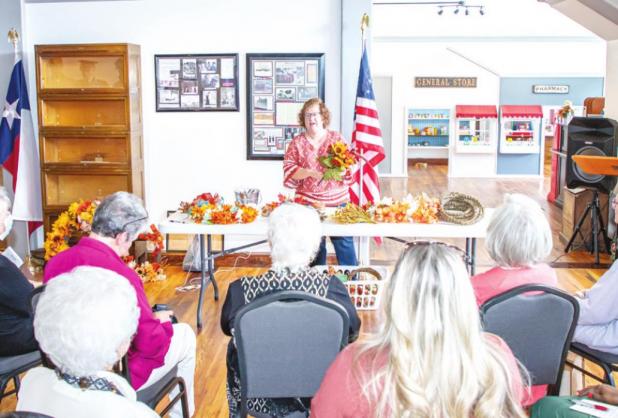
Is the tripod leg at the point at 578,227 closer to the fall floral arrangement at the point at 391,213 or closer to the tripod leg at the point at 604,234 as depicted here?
the tripod leg at the point at 604,234

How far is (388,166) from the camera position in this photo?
15086mm

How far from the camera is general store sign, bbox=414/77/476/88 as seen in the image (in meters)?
15.3

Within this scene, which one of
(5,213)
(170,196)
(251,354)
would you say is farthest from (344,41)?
(251,354)

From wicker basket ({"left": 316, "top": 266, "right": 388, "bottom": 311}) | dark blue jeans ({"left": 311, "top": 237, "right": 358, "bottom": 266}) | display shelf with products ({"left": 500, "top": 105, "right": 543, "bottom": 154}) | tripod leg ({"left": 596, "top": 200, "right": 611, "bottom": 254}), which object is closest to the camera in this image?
wicker basket ({"left": 316, "top": 266, "right": 388, "bottom": 311})

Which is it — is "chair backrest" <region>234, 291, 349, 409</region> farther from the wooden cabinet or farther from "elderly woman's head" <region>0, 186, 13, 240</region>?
the wooden cabinet

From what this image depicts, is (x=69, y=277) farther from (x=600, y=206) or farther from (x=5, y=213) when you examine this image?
(x=600, y=206)

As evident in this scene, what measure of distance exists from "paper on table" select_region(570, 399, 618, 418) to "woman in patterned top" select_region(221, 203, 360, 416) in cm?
78

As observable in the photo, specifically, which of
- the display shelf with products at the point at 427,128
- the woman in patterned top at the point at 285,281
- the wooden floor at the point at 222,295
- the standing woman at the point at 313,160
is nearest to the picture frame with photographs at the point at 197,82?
the wooden floor at the point at 222,295

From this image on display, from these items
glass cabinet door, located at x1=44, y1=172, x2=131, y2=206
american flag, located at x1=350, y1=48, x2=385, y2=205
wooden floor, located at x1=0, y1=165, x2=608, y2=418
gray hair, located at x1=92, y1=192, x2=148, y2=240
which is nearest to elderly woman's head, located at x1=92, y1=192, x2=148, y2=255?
gray hair, located at x1=92, y1=192, x2=148, y2=240

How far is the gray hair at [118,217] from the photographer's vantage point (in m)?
2.93

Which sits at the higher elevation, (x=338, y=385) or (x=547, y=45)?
(x=547, y=45)

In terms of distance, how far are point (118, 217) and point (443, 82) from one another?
43.6 ft

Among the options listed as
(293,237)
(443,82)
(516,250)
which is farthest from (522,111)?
(293,237)

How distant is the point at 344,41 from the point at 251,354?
14.0 ft
